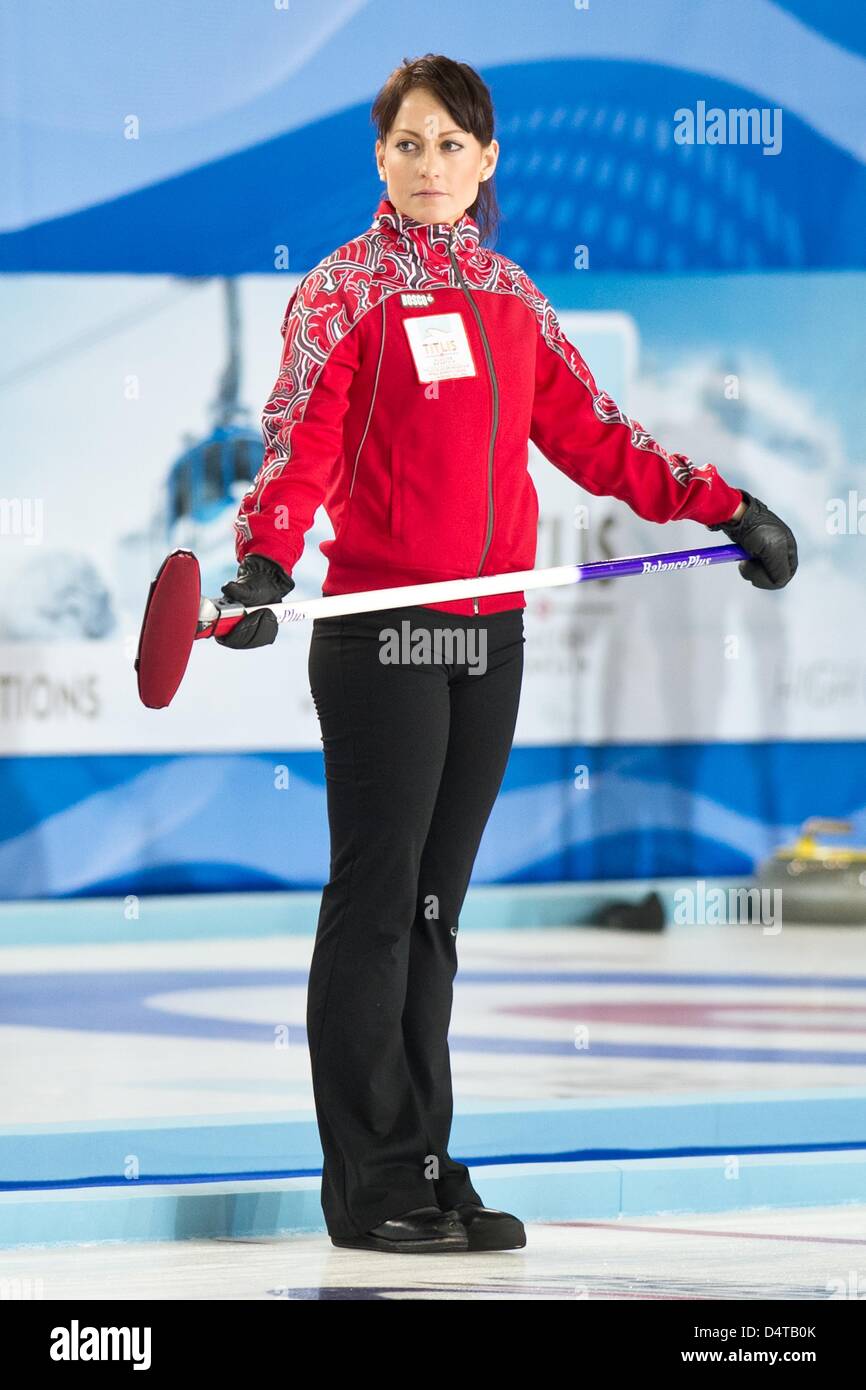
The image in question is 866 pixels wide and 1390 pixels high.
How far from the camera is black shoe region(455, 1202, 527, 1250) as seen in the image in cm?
241

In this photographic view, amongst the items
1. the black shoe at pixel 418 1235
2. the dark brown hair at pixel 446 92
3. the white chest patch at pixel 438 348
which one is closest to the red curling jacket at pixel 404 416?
the white chest patch at pixel 438 348

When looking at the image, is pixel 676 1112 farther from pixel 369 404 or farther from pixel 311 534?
pixel 311 534

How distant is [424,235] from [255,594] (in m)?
0.54

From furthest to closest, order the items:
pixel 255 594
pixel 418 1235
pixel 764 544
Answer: pixel 764 544, pixel 418 1235, pixel 255 594

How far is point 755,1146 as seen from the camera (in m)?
2.99

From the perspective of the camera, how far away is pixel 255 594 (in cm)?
225

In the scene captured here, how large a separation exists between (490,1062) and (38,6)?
354cm

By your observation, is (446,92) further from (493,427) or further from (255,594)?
(255,594)

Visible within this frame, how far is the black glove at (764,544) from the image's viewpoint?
103 inches

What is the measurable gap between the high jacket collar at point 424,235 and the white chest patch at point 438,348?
97 millimetres
